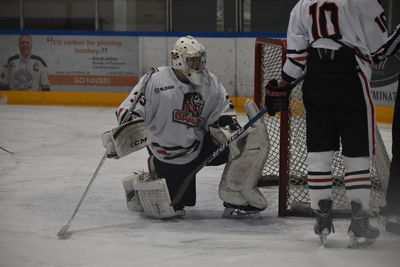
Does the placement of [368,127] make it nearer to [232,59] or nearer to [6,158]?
[6,158]

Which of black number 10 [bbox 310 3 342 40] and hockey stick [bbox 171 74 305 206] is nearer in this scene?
black number 10 [bbox 310 3 342 40]

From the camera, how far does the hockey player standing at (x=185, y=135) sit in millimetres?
3471

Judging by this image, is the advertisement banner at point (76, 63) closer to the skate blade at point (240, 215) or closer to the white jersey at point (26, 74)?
the white jersey at point (26, 74)

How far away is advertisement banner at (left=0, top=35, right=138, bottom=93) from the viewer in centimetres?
855

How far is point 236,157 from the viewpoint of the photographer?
348cm

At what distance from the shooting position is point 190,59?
3.51 meters

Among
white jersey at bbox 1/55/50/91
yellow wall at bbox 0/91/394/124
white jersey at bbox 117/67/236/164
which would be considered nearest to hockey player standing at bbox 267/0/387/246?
white jersey at bbox 117/67/236/164

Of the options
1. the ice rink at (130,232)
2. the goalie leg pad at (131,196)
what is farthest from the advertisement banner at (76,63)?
the goalie leg pad at (131,196)

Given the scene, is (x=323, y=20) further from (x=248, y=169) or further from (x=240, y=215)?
(x=240, y=215)

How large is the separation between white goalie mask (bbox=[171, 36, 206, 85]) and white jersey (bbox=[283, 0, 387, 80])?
0.62 m

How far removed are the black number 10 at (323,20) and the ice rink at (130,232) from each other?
0.76 metres

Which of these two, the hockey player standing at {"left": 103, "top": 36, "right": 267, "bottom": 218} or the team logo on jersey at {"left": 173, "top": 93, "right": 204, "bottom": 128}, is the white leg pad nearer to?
the hockey player standing at {"left": 103, "top": 36, "right": 267, "bottom": 218}

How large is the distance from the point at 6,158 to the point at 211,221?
6.94ft

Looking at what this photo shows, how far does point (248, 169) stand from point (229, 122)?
0.72 ft
